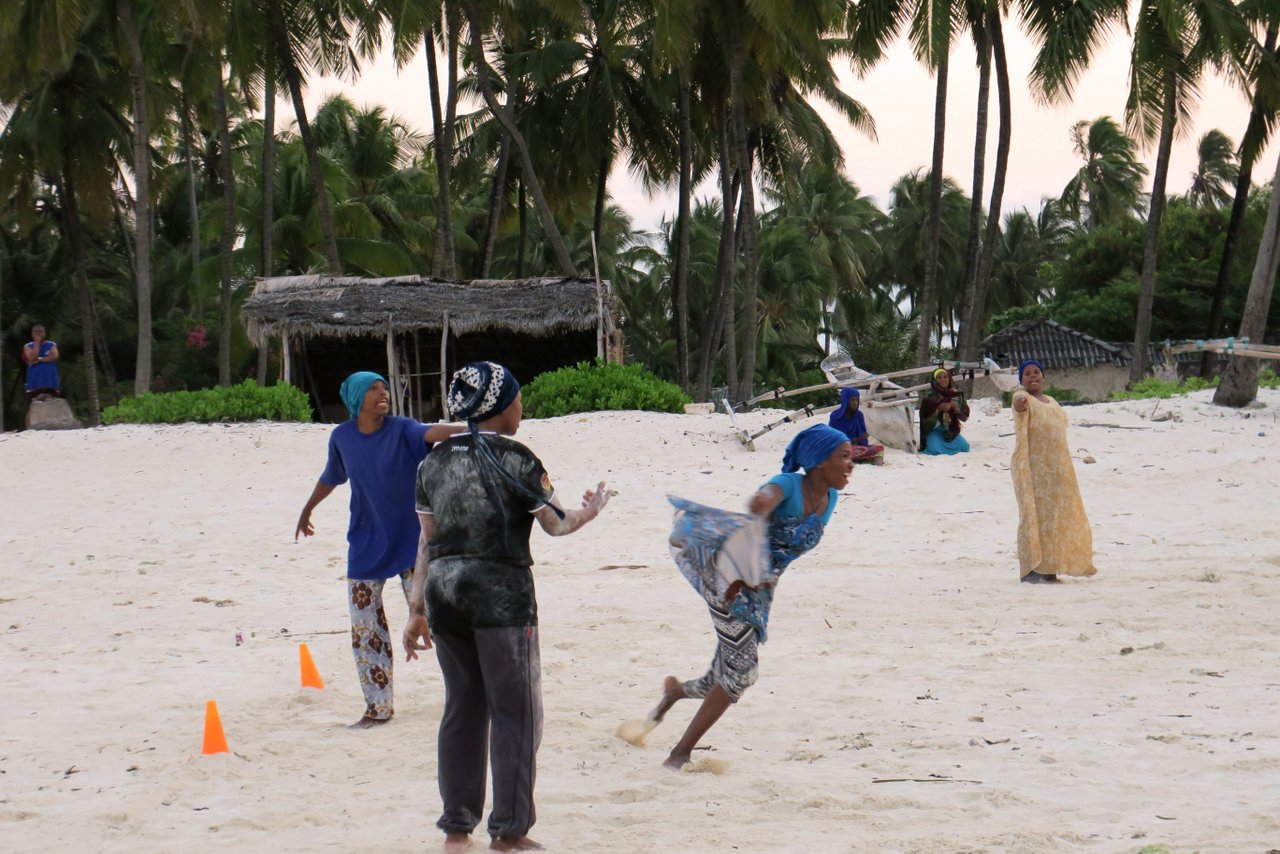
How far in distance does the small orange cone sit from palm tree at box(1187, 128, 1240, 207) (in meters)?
44.0

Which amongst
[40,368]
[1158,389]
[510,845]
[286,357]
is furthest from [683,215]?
[510,845]

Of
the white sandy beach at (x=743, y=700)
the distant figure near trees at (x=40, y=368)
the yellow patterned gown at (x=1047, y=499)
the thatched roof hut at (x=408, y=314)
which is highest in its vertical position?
the thatched roof hut at (x=408, y=314)

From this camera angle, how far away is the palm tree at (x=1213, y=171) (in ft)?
145

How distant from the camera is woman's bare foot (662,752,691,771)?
193 inches

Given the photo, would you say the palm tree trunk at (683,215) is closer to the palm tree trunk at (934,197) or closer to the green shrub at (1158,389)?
the palm tree trunk at (934,197)

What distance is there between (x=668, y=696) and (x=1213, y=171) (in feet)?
147

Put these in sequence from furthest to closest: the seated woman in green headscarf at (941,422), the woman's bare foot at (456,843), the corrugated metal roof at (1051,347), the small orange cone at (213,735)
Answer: the corrugated metal roof at (1051,347) < the seated woman in green headscarf at (941,422) < the small orange cone at (213,735) < the woman's bare foot at (456,843)

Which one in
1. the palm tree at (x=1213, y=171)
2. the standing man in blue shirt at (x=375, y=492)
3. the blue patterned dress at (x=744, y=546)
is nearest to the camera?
the blue patterned dress at (x=744, y=546)

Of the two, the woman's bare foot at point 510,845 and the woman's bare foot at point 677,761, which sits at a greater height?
the woman's bare foot at point 510,845

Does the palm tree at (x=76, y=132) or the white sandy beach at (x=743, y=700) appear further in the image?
the palm tree at (x=76, y=132)

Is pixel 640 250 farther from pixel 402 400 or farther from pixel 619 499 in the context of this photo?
pixel 619 499

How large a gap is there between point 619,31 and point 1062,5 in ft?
26.2

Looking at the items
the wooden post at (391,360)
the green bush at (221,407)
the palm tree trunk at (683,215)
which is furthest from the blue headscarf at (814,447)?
the palm tree trunk at (683,215)

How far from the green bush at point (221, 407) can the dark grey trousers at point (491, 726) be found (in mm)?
14967
